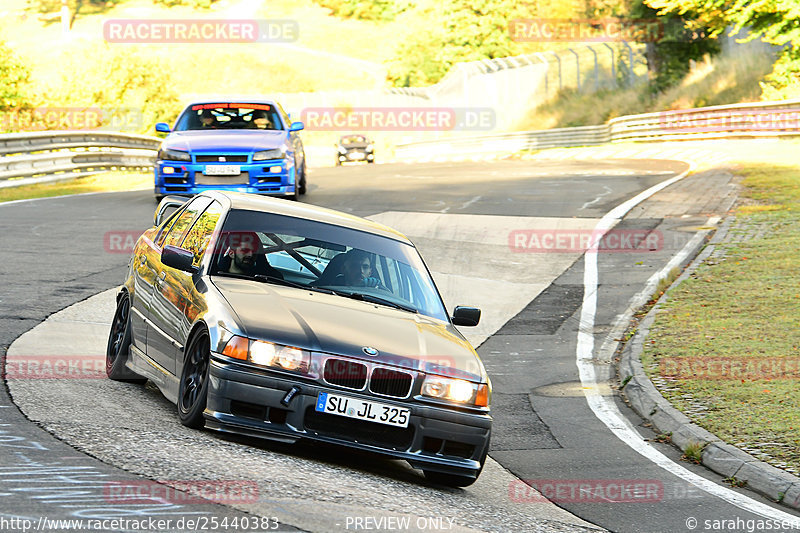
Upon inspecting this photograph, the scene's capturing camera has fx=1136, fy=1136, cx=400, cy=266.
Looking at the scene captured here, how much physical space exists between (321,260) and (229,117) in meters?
12.3

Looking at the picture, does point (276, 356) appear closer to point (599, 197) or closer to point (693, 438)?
point (693, 438)

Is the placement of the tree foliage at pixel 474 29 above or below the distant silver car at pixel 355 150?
above

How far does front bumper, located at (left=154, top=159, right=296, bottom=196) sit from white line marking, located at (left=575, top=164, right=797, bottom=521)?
5.24 m

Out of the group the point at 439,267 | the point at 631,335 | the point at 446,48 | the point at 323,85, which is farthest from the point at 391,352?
the point at 323,85

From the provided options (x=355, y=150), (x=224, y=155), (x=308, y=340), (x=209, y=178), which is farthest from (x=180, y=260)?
(x=355, y=150)

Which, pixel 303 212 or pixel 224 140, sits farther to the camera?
pixel 224 140

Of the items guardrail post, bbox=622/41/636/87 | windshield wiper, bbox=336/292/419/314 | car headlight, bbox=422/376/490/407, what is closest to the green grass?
car headlight, bbox=422/376/490/407

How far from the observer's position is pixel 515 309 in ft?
47.1

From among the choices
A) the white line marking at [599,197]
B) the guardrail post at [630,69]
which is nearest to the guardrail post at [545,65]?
the guardrail post at [630,69]

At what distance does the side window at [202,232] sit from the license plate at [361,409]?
1708mm

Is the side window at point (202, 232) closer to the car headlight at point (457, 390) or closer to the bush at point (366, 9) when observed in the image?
the car headlight at point (457, 390)

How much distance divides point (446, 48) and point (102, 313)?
7665cm

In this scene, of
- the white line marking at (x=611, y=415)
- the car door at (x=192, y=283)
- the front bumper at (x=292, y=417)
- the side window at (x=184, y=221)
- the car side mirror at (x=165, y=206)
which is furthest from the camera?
the car side mirror at (x=165, y=206)

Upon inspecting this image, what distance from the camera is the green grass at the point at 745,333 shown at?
8836 millimetres
